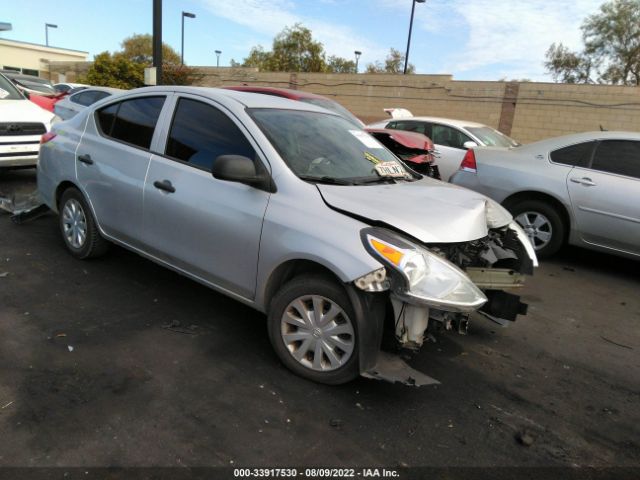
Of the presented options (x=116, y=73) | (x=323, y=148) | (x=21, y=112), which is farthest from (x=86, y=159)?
(x=116, y=73)

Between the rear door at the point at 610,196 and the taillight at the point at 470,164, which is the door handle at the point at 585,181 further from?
the taillight at the point at 470,164

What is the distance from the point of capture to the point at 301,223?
306cm

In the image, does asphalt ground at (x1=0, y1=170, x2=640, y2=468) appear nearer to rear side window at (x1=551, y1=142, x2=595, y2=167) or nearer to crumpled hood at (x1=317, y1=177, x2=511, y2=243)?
crumpled hood at (x1=317, y1=177, x2=511, y2=243)

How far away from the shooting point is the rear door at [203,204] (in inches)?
132

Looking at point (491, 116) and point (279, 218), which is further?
point (491, 116)

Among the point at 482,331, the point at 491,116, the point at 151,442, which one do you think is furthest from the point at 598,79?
the point at 151,442

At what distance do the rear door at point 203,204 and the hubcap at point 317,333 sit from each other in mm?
401

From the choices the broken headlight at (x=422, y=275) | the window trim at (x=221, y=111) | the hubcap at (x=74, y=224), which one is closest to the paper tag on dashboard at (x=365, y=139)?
the window trim at (x=221, y=111)

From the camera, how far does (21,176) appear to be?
8.75 meters

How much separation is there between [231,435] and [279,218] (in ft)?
4.20

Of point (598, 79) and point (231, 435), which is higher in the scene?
point (598, 79)

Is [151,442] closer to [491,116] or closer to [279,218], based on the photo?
[279,218]

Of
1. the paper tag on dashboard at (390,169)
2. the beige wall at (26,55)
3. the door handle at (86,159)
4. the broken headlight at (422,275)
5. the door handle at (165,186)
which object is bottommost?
the broken headlight at (422,275)

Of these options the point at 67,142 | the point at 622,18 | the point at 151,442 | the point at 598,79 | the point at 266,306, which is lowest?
the point at 151,442
